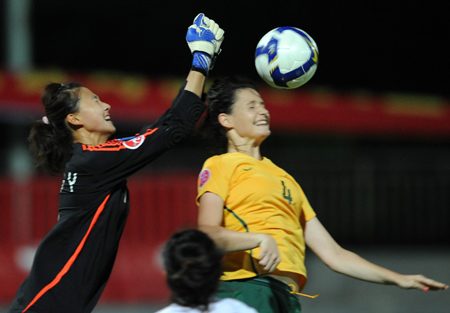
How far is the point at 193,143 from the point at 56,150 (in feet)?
37.0

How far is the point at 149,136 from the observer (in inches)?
144

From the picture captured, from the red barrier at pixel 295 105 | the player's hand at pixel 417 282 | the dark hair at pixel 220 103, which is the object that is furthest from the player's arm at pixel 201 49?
the red barrier at pixel 295 105

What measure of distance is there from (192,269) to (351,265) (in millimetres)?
1451

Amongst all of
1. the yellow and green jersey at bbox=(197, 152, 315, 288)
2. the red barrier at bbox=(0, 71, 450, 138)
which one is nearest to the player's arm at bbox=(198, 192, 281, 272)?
the yellow and green jersey at bbox=(197, 152, 315, 288)

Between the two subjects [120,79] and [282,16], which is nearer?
[120,79]

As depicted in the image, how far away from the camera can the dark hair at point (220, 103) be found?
4.03 meters

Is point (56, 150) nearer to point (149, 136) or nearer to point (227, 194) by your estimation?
point (149, 136)

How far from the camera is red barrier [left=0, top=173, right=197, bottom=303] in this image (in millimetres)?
8391

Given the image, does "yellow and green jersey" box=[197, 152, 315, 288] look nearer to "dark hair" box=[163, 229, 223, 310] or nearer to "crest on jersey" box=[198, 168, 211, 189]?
"crest on jersey" box=[198, 168, 211, 189]

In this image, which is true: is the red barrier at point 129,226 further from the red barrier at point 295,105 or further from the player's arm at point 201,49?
the player's arm at point 201,49

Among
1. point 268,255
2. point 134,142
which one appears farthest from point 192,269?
point 134,142

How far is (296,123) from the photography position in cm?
1306

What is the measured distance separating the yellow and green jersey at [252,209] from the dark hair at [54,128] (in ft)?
2.70

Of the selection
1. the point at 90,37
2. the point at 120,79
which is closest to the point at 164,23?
the point at 90,37
